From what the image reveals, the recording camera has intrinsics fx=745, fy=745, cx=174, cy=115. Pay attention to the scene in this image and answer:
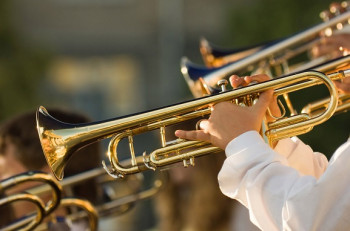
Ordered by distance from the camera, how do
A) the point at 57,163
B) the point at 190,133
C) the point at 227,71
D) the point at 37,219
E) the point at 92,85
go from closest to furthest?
the point at 190,133, the point at 57,163, the point at 37,219, the point at 227,71, the point at 92,85

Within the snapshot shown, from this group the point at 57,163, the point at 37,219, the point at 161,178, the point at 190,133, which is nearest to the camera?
the point at 190,133

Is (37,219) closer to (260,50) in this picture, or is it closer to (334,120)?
(260,50)

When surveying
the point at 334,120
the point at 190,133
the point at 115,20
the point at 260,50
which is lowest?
the point at 334,120

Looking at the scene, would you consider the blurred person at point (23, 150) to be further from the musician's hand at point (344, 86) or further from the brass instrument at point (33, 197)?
the musician's hand at point (344, 86)

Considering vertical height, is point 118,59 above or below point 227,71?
above

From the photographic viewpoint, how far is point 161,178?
411 cm

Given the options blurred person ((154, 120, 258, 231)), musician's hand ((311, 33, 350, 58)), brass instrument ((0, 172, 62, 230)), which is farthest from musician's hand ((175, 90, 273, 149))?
blurred person ((154, 120, 258, 231))

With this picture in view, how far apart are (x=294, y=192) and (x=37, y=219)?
1.30 metres

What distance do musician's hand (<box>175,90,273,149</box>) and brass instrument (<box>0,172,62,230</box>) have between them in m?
0.77

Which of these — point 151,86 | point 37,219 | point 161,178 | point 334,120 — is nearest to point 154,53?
point 151,86

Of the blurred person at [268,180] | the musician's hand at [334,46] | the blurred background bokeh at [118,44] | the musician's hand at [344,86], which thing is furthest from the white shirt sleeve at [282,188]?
the blurred background bokeh at [118,44]

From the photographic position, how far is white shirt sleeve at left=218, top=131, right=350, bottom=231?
7.06 feet

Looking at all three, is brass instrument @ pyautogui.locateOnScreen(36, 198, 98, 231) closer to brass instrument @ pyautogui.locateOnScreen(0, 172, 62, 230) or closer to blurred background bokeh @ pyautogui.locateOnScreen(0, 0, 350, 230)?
brass instrument @ pyautogui.locateOnScreen(0, 172, 62, 230)


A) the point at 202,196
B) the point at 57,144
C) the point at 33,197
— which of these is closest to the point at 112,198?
the point at 202,196
